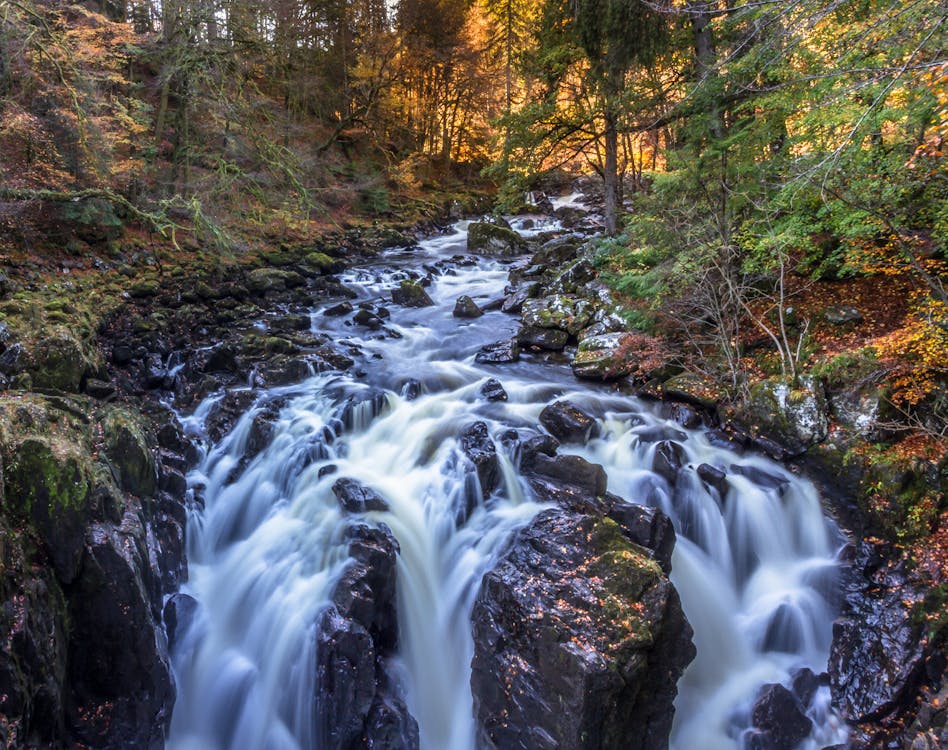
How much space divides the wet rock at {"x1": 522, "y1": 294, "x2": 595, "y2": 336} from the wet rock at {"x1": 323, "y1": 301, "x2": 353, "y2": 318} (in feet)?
15.8

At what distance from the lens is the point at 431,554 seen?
6.77m

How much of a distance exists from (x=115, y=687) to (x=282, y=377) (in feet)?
20.2

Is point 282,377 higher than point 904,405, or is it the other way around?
point 904,405

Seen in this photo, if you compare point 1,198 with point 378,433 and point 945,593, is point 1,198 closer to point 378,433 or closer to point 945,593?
point 378,433

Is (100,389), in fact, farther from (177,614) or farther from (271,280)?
(271,280)

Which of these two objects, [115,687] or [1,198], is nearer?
[115,687]

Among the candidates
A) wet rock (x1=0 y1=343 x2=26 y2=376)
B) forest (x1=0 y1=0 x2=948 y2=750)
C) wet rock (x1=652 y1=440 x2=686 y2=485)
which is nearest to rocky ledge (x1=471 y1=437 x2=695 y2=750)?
forest (x1=0 y1=0 x2=948 y2=750)

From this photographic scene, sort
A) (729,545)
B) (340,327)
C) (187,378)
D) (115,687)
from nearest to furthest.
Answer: (115,687) < (729,545) < (187,378) < (340,327)

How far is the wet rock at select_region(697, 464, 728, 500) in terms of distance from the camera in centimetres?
727

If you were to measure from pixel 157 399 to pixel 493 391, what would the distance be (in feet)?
19.3

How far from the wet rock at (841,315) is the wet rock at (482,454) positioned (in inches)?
225

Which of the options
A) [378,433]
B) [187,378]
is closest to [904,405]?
[378,433]

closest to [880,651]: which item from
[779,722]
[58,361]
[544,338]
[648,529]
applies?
[779,722]

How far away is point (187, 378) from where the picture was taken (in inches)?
394
